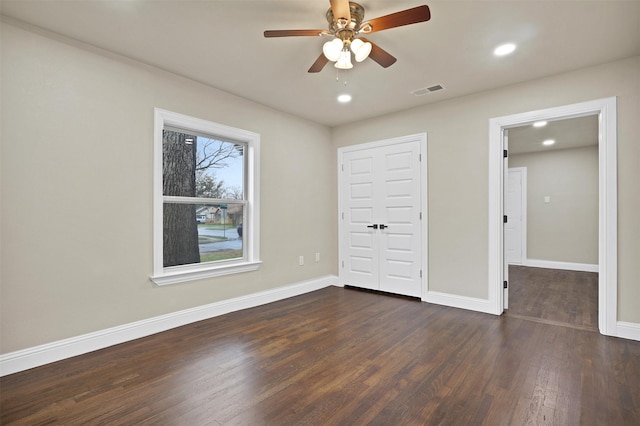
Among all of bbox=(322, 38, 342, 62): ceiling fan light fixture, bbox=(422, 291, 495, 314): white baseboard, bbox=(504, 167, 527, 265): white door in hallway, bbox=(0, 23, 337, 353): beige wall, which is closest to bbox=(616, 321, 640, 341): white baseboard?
bbox=(422, 291, 495, 314): white baseboard

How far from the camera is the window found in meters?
3.27

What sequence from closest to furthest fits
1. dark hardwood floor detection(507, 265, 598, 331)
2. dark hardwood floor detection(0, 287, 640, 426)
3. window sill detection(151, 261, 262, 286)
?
dark hardwood floor detection(0, 287, 640, 426), window sill detection(151, 261, 262, 286), dark hardwood floor detection(507, 265, 598, 331)

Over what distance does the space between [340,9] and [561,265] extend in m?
7.23

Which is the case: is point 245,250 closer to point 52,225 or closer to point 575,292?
point 52,225

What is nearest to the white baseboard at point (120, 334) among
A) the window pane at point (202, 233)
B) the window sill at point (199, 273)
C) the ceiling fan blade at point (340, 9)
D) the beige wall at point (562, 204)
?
the window sill at point (199, 273)

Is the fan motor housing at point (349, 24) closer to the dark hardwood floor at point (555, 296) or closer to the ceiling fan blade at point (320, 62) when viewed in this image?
the ceiling fan blade at point (320, 62)

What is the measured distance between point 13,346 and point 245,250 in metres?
2.27

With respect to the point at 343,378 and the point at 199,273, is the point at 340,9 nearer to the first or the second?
the point at 343,378

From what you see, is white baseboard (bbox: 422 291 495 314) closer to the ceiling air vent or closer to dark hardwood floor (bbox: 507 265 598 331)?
dark hardwood floor (bbox: 507 265 598 331)

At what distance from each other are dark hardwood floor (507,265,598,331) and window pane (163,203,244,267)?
3.46 meters

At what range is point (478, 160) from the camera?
3.81 m

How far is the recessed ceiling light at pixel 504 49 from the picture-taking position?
2.74 meters

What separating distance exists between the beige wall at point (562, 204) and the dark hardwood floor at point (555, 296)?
56 cm

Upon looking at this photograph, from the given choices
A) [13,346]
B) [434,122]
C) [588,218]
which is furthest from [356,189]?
[588,218]
